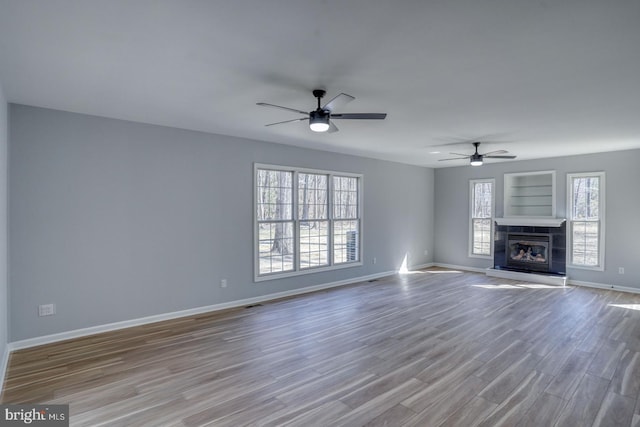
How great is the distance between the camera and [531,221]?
748cm

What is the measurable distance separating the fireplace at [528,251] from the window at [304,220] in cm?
369

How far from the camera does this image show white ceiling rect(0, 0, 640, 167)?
6.54ft

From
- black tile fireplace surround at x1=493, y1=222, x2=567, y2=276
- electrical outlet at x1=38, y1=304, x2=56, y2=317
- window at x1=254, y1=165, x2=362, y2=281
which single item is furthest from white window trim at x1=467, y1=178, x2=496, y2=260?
electrical outlet at x1=38, y1=304, x2=56, y2=317

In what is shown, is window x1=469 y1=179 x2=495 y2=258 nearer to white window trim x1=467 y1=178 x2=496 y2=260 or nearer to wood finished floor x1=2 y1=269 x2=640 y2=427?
white window trim x1=467 y1=178 x2=496 y2=260

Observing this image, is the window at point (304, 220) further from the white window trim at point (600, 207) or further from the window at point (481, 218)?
the white window trim at point (600, 207)

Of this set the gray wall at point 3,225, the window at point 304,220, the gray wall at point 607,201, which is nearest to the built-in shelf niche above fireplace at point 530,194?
the gray wall at point 607,201

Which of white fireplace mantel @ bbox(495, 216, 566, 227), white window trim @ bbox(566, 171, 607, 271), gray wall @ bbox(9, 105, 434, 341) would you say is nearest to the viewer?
gray wall @ bbox(9, 105, 434, 341)

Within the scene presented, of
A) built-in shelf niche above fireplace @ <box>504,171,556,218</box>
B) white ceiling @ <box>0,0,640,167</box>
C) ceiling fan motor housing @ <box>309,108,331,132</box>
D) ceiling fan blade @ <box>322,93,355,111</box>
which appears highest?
white ceiling @ <box>0,0,640,167</box>

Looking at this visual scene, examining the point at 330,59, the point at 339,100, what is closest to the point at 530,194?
the point at 339,100

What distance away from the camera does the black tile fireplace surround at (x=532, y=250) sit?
7.18 m

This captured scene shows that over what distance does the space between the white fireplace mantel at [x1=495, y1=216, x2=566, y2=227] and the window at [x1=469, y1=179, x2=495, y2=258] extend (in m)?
0.39

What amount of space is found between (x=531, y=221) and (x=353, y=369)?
6.21 meters

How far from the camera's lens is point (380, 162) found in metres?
7.76

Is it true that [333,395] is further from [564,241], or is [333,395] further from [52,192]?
[564,241]
